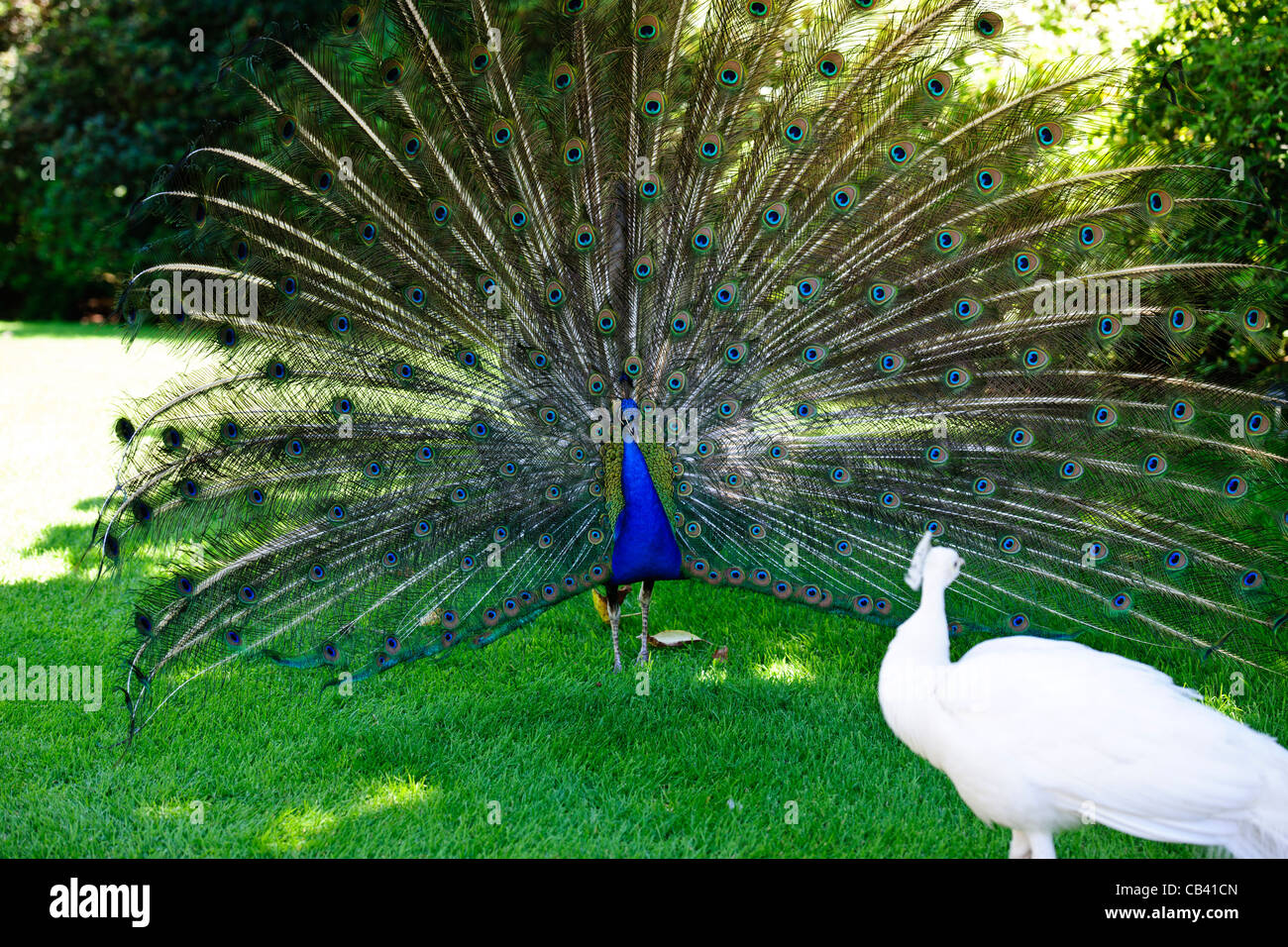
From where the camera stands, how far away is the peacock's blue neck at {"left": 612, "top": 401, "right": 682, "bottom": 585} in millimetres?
4352

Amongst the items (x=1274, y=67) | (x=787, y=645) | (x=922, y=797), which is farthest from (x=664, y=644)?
(x=1274, y=67)

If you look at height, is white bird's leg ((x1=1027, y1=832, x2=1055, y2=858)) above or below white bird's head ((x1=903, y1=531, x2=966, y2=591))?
below

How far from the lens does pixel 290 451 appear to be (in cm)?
408

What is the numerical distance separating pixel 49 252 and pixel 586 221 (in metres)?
24.2

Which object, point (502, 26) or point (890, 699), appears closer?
point (890, 699)

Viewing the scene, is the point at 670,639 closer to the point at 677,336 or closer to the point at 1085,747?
the point at 677,336

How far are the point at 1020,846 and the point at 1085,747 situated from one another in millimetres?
560

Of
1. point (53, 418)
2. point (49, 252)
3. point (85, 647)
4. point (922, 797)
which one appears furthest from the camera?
point (49, 252)

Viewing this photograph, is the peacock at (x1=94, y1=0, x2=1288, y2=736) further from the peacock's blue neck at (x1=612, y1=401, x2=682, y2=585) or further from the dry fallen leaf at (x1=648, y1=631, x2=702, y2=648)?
the dry fallen leaf at (x1=648, y1=631, x2=702, y2=648)

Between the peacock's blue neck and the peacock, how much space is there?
16 mm

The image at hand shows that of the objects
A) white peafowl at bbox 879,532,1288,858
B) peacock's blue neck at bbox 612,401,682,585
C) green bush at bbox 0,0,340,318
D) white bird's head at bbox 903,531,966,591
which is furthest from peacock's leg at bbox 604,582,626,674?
green bush at bbox 0,0,340,318

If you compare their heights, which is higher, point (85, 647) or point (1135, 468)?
point (1135, 468)

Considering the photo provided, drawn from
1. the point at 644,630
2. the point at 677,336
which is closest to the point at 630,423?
the point at 677,336

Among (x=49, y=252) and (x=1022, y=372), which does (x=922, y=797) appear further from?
(x=49, y=252)
